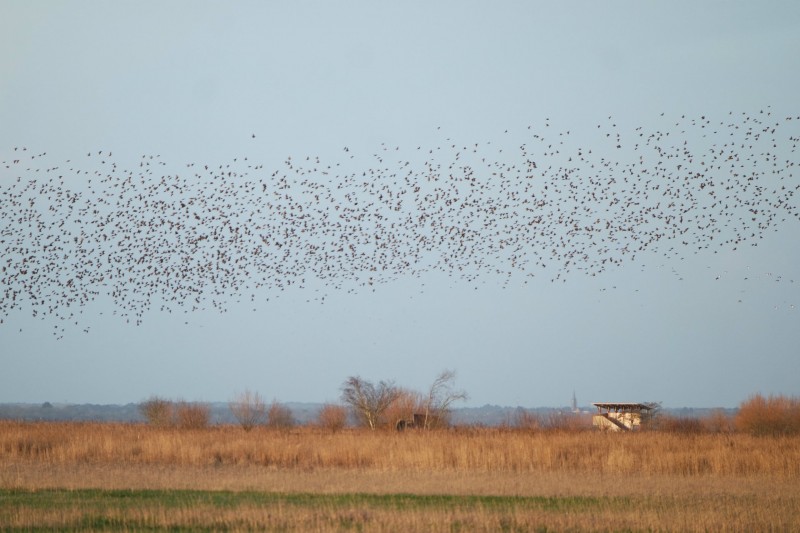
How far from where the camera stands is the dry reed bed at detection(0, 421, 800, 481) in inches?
1080

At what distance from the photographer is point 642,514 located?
17.1m

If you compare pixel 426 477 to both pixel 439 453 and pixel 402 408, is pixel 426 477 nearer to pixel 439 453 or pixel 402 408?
pixel 439 453

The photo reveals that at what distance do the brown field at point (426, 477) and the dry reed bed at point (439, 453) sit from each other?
0.07 metres

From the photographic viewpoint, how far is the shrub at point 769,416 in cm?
4622

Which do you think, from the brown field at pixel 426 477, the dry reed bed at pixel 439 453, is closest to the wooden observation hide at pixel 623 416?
the brown field at pixel 426 477

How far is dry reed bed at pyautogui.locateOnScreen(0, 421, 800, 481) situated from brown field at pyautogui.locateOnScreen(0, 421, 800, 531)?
0.07 meters

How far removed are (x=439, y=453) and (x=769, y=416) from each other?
25.9 metres

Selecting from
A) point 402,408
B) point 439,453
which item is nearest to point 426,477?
point 439,453

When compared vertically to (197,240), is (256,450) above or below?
below

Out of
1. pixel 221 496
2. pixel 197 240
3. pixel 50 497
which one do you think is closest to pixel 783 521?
pixel 221 496

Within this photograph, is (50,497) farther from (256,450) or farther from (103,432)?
(103,432)

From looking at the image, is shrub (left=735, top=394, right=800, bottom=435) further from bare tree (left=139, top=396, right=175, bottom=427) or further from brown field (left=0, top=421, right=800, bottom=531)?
bare tree (left=139, top=396, right=175, bottom=427)

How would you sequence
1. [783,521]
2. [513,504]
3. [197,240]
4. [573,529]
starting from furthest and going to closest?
[197,240]
[513,504]
[783,521]
[573,529]

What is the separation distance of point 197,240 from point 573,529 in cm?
1439
